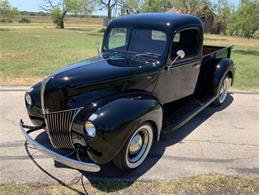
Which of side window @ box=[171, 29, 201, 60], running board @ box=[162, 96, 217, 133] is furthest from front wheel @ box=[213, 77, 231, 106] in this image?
side window @ box=[171, 29, 201, 60]

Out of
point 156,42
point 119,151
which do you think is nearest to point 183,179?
point 119,151

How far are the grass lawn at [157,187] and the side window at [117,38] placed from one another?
2240mm

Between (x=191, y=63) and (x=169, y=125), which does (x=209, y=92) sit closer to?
(x=191, y=63)

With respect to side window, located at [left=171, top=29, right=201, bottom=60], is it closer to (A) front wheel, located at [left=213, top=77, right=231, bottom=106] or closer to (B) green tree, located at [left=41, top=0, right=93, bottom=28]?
(A) front wheel, located at [left=213, top=77, right=231, bottom=106]

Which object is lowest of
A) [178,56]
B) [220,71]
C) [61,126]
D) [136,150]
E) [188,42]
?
[136,150]

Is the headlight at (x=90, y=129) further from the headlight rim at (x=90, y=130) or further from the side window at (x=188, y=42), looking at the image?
the side window at (x=188, y=42)

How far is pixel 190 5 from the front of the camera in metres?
31.7

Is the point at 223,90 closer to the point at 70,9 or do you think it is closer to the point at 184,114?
the point at 184,114

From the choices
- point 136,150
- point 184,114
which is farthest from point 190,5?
Answer: point 136,150

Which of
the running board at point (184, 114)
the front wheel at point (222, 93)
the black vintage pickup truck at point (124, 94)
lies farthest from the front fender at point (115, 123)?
the front wheel at point (222, 93)

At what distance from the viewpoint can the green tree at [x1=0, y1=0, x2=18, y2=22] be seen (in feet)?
207

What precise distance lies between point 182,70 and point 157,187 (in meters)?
2.12

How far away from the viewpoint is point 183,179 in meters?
3.78

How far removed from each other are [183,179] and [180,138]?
1.23 m
